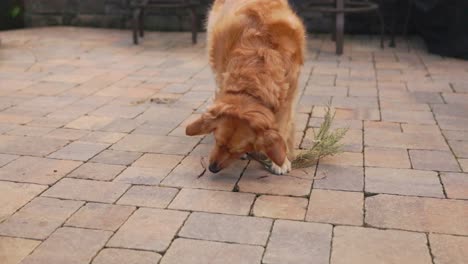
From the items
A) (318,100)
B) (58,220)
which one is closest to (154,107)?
(318,100)

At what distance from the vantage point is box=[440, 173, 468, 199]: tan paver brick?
2.75 meters

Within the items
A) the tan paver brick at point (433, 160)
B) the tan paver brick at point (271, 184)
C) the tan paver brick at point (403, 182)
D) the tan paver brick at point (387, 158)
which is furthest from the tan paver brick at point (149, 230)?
the tan paver brick at point (433, 160)

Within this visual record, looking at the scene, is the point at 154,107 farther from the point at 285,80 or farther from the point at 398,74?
the point at 398,74

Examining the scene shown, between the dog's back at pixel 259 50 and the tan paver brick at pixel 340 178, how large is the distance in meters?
0.47

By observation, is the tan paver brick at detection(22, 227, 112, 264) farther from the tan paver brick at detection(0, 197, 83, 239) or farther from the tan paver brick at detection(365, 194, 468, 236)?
the tan paver brick at detection(365, 194, 468, 236)

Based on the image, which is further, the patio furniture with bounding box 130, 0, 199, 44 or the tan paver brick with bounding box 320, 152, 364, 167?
the patio furniture with bounding box 130, 0, 199, 44

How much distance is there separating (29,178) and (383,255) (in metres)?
1.89

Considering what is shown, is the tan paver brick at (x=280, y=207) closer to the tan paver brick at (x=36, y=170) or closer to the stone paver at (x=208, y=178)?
the stone paver at (x=208, y=178)

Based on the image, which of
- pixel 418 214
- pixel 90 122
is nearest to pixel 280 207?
pixel 418 214

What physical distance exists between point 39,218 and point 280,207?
→ 1.13 metres

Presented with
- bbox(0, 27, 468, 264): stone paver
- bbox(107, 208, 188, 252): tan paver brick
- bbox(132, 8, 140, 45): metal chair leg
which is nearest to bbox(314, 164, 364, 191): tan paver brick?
bbox(0, 27, 468, 264): stone paver

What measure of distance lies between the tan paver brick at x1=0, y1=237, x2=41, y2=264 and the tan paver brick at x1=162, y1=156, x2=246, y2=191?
817 mm

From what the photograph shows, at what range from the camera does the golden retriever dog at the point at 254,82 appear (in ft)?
8.52

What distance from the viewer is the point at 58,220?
2.48 meters
